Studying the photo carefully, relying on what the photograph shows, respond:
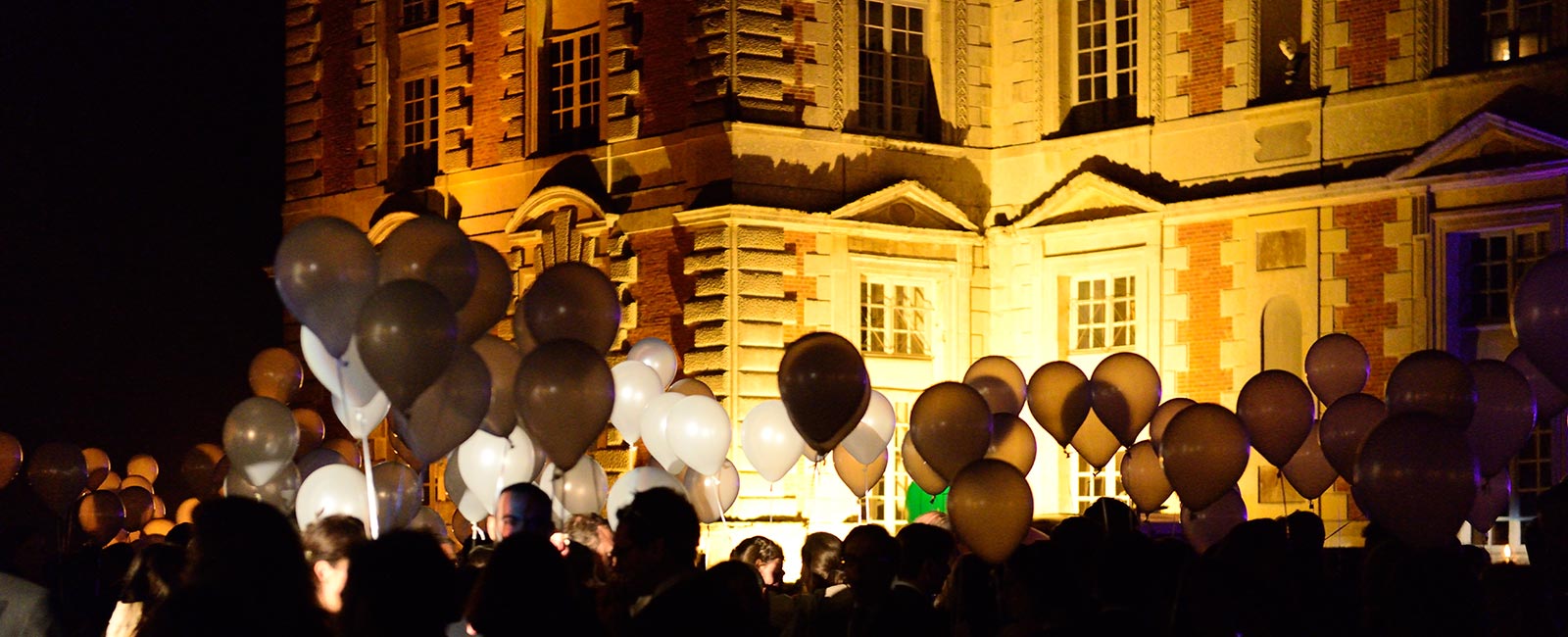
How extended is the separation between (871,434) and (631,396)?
67.3 inches

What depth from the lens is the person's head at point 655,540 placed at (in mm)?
5391

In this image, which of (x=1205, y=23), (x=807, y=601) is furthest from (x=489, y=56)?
(x=807, y=601)

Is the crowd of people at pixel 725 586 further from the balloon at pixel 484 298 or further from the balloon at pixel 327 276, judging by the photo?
the balloon at pixel 484 298

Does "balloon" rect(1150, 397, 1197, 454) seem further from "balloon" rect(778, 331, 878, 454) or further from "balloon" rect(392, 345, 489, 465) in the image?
"balloon" rect(392, 345, 489, 465)

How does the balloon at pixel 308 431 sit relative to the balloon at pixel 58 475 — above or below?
above

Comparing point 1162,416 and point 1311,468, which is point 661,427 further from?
point 1311,468

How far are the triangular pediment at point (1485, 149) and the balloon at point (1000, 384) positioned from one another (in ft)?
15.2

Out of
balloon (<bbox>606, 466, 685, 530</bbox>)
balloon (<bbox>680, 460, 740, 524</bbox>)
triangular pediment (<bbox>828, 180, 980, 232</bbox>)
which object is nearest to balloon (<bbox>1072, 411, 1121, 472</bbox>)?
balloon (<bbox>680, 460, 740, 524</bbox>)

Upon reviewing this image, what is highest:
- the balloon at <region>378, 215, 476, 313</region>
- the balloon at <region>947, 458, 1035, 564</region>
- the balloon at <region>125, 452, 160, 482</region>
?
the balloon at <region>378, 215, 476, 313</region>

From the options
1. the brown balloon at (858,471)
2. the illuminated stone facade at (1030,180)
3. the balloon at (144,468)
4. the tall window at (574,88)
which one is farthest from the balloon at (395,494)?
the tall window at (574,88)

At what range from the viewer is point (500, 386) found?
A: 1020 cm

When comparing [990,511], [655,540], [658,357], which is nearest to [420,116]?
[658,357]

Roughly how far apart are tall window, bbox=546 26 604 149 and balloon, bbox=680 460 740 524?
6713 millimetres

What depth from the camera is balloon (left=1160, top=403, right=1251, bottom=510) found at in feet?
34.4
